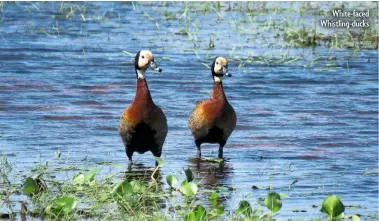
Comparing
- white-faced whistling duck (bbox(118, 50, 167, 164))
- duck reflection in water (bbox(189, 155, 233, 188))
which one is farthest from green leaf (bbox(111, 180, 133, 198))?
white-faced whistling duck (bbox(118, 50, 167, 164))

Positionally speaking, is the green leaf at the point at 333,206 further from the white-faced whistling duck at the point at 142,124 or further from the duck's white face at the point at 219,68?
the duck's white face at the point at 219,68

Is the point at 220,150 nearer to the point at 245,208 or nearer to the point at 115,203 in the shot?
the point at 115,203

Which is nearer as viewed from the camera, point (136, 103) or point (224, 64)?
point (136, 103)

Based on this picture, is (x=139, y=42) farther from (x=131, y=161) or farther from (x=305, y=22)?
(x=131, y=161)

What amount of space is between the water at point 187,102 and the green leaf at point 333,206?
903mm

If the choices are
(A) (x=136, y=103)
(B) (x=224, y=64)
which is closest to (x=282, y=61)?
(B) (x=224, y=64)

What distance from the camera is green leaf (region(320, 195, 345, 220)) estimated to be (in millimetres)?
7047

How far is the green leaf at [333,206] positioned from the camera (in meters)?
7.05

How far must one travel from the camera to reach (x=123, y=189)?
7262 mm

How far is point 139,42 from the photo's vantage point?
18.4m

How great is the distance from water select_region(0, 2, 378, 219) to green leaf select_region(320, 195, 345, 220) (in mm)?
903

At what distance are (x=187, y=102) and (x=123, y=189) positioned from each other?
7.04 metres

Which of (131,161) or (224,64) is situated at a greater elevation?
(224,64)

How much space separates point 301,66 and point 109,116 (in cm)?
481
